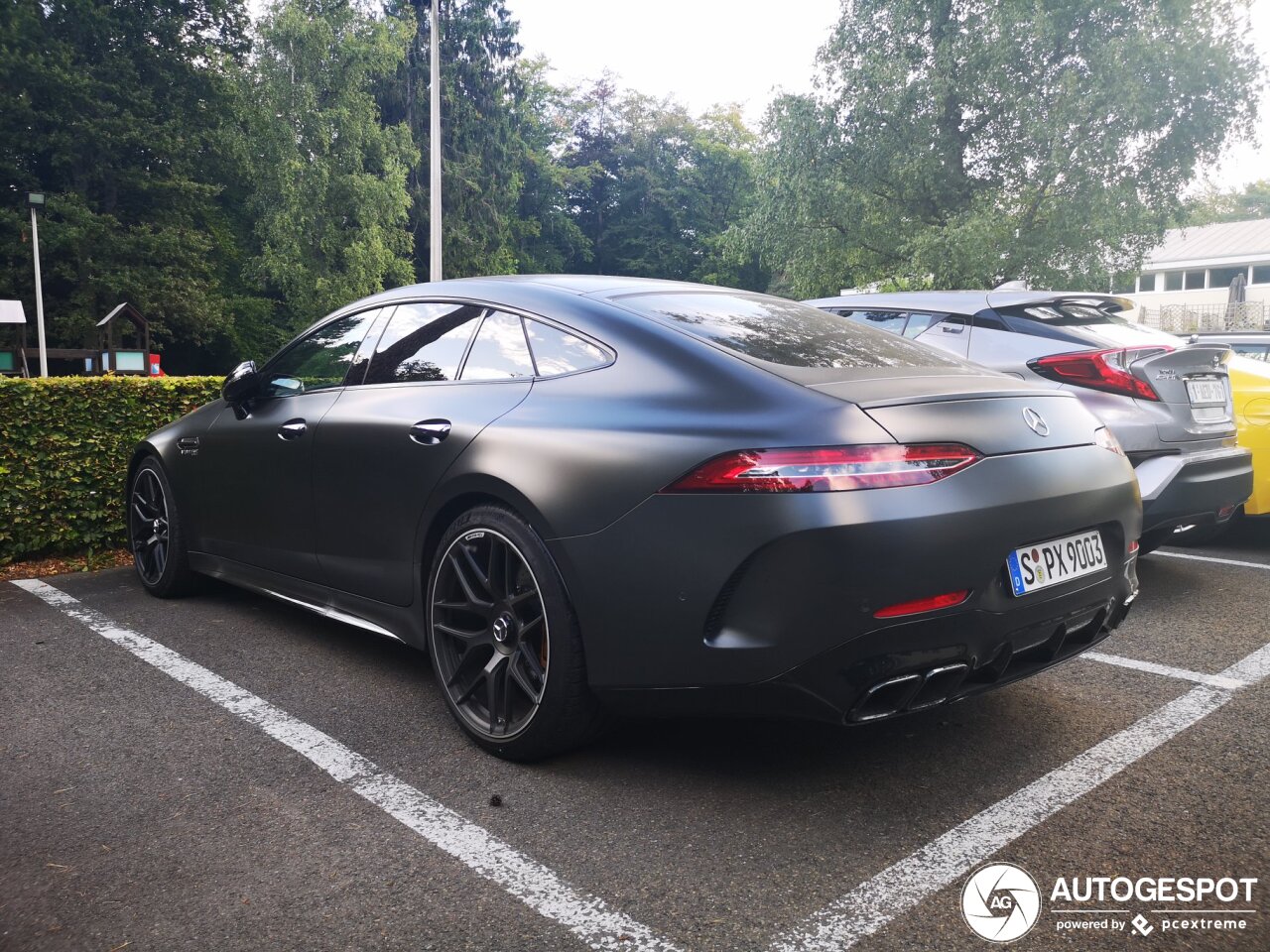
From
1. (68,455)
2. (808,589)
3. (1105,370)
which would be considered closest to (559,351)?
(808,589)

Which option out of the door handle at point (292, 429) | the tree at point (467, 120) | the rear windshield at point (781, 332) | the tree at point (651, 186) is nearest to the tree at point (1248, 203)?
the tree at point (651, 186)

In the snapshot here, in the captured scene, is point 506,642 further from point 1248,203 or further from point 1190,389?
point 1248,203

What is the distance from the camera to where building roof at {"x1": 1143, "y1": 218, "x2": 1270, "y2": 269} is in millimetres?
46656

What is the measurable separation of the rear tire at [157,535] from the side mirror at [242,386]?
0.84 metres

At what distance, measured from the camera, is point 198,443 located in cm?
494

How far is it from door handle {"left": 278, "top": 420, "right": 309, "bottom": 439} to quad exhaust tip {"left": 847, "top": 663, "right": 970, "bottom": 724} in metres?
2.53

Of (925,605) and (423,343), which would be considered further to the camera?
(423,343)

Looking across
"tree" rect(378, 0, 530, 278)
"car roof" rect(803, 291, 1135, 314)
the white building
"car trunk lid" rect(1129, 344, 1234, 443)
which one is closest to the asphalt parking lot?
"car trunk lid" rect(1129, 344, 1234, 443)

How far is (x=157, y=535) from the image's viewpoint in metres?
5.41

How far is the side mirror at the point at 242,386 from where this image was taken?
4.60 metres

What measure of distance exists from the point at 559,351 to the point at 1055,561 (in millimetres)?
1594

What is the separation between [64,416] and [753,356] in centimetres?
519

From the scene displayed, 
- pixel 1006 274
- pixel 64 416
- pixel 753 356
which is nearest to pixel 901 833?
pixel 753 356

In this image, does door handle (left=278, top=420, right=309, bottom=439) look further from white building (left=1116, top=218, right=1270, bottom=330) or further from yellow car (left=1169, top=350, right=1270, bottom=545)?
white building (left=1116, top=218, right=1270, bottom=330)
